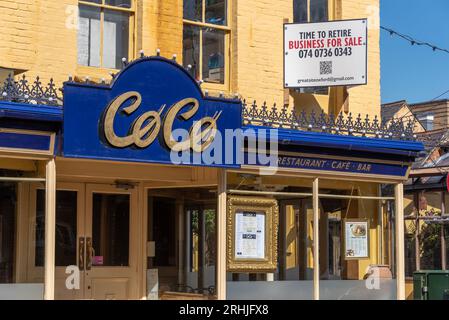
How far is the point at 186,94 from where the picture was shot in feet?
44.2

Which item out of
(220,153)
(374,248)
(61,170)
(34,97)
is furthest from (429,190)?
(34,97)

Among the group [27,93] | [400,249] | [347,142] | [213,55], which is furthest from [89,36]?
[400,249]

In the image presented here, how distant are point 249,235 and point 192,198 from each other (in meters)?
1.24

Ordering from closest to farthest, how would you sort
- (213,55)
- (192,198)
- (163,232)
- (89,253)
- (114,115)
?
(114,115) < (89,253) < (192,198) < (163,232) < (213,55)

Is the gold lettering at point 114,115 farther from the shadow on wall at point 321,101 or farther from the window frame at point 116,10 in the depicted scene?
the shadow on wall at point 321,101

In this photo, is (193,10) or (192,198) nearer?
(192,198)

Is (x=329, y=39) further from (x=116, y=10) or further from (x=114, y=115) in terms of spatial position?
(x=114, y=115)

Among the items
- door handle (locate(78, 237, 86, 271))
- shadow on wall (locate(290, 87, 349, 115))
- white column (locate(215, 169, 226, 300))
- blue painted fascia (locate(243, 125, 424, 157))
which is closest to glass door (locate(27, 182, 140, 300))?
door handle (locate(78, 237, 86, 271))

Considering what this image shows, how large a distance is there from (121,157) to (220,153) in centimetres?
181

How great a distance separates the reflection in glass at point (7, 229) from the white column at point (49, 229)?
0.59m

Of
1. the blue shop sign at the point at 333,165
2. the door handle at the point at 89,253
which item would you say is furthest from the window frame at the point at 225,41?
the door handle at the point at 89,253

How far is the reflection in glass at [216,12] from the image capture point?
1583cm

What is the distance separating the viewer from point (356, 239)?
1634 centimetres

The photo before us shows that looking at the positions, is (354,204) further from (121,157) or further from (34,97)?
(34,97)
